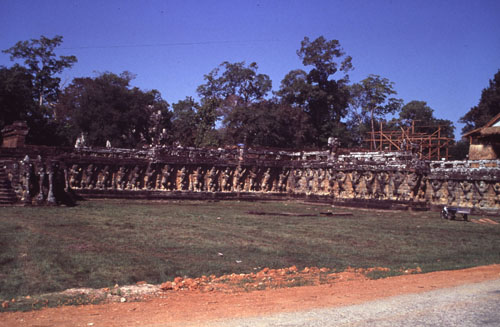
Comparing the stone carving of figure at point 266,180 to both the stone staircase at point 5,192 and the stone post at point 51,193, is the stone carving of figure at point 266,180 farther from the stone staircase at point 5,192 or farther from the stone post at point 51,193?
the stone staircase at point 5,192

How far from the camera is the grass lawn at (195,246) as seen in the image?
25.9 ft

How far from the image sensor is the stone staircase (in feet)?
59.2

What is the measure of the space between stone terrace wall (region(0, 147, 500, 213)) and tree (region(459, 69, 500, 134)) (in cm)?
2780

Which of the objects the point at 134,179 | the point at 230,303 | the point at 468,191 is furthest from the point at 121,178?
the point at 230,303

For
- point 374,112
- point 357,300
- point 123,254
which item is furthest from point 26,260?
point 374,112

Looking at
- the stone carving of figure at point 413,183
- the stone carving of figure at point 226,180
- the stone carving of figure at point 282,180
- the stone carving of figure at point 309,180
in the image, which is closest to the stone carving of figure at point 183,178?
the stone carving of figure at point 226,180

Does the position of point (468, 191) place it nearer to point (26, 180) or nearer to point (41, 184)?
point (41, 184)

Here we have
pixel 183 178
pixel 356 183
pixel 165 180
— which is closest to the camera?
pixel 356 183

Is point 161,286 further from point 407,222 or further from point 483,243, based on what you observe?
point 407,222

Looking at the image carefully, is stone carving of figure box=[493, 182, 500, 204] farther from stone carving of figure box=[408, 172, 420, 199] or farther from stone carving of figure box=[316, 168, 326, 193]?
stone carving of figure box=[316, 168, 326, 193]

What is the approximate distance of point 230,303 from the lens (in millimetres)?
6184

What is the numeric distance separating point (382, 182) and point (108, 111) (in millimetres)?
27446

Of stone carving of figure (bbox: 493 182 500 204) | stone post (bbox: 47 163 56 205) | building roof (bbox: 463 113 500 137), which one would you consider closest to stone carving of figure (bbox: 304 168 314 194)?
building roof (bbox: 463 113 500 137)

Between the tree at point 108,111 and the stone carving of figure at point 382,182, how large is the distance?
22255mm
